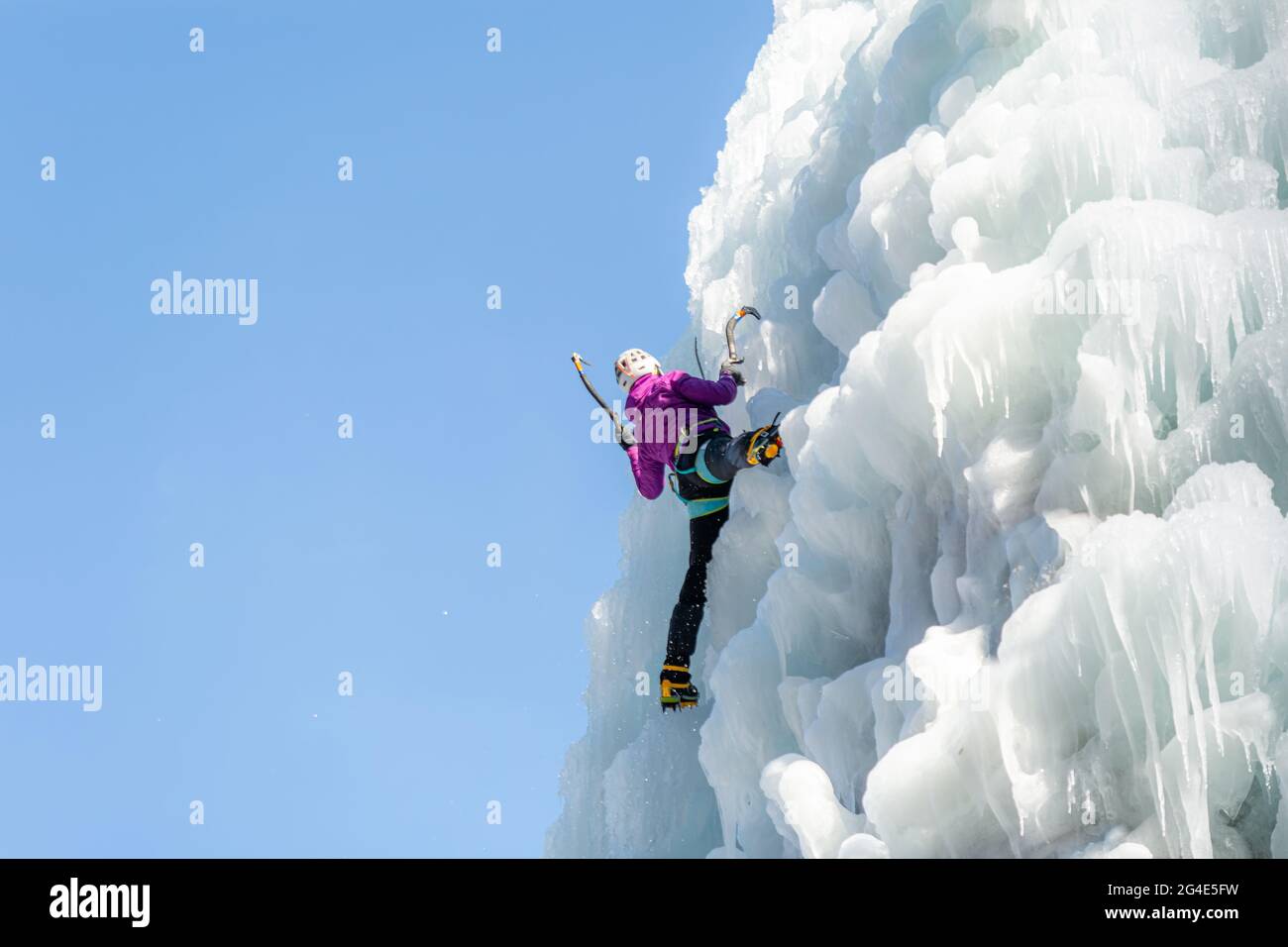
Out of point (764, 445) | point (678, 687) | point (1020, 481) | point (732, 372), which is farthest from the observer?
point (732, 372)

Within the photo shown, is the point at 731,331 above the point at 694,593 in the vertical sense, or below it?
above

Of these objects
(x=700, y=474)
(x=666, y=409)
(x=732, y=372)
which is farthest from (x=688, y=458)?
(x=732, y=372)

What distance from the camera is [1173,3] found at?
7.00 metres

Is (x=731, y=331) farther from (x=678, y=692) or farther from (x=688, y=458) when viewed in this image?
(x=678, y=692)

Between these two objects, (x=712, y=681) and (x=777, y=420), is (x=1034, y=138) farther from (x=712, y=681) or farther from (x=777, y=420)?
(x=712, y=681)

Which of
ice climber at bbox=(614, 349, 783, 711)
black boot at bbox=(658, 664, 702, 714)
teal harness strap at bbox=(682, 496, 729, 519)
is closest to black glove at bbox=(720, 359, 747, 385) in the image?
ice climber at bbox=(614, 349, 783, 711)

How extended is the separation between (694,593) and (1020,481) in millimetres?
2537

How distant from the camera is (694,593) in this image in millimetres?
8438

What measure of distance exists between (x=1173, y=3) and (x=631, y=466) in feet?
12.5

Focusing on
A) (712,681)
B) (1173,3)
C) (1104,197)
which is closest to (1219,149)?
(1104,197)

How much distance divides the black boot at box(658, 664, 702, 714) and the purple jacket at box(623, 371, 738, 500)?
1.04 m

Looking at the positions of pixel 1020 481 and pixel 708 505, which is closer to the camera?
pixel 1020 481

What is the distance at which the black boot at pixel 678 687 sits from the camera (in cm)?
834

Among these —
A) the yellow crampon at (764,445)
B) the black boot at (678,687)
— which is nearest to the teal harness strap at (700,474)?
the yellow crampon at (764,445)
